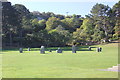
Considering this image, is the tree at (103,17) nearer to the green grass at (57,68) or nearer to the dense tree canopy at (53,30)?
the dense tree canopy at (53,30)

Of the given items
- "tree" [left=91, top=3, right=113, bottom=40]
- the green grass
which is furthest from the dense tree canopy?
the green grass

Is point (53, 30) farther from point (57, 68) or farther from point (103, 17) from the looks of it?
point (57, 68)

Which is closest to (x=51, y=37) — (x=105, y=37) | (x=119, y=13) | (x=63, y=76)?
(x=105, y=37)

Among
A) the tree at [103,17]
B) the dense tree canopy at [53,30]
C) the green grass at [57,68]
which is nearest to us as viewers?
the green grass at [57,68]

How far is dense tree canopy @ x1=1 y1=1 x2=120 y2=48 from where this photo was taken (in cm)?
6225

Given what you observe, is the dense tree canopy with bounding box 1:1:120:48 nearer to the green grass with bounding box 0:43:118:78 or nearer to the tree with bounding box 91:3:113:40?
the tree with bounding box 91:3:113:40

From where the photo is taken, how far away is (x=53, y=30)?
219 feet

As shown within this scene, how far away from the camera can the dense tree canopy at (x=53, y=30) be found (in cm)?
6225

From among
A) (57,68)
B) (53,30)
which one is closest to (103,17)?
(53,30)

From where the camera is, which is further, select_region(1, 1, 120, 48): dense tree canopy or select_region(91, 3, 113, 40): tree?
select_region(91, 3, 113, 40): tree

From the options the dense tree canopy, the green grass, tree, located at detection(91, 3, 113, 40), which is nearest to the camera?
the green grass

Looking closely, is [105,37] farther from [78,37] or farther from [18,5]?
[18,5]

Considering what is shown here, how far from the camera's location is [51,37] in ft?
203

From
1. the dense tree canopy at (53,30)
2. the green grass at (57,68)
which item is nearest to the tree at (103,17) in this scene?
the dense tree canopy at (53,30)
